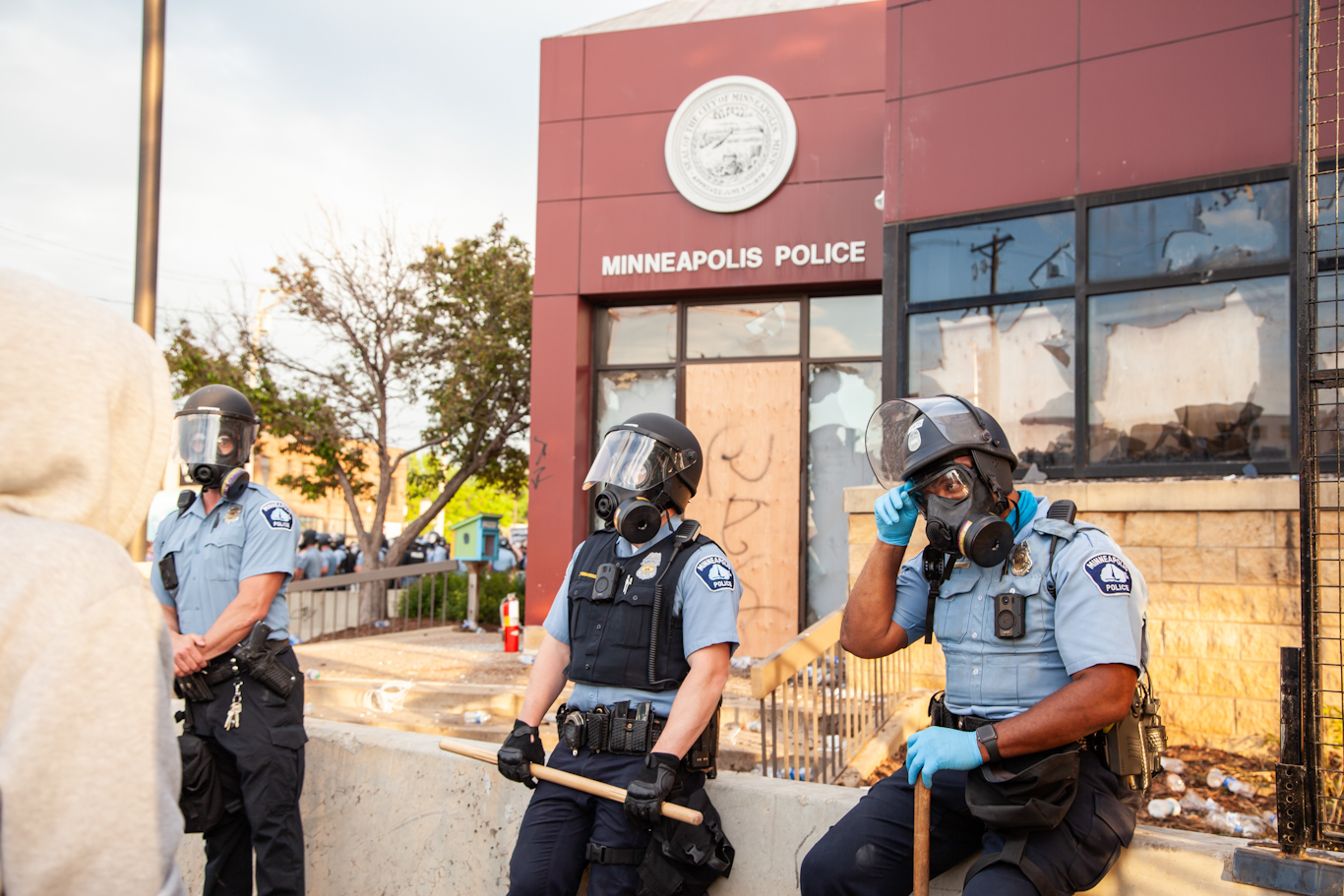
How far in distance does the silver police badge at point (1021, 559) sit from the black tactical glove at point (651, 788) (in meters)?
1.17

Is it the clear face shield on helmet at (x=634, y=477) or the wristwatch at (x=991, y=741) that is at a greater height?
the clear face shield on helmet at (x=634, y=477)

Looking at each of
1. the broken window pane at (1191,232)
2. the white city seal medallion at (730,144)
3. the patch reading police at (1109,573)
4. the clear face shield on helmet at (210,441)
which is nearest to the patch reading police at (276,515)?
the clear face shield on helmet at (210,441)

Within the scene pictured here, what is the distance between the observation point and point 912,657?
7.46 metres

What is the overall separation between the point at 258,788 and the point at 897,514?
2545 millimetres

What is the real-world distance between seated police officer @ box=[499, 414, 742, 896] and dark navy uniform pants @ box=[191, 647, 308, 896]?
1.01 metres

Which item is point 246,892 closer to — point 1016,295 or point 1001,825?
point 1001,825

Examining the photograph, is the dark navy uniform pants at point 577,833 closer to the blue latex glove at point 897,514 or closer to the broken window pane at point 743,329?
the blue latex glove at point 897,514

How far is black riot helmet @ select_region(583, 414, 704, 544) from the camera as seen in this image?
11.3 ft

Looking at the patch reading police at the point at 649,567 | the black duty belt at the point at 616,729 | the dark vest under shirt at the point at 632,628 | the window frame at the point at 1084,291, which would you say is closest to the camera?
the black duty belt at the point at 616,729

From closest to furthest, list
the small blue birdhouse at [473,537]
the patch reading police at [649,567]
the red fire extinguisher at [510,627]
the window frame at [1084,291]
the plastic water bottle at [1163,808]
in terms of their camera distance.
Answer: the patch reading police at [649,567] → the plastic water bottle at [1163,808] → the window frame at [1084,291] → the red fire extinguisher at [510,627] → the small blue birdhouse at [473,537]

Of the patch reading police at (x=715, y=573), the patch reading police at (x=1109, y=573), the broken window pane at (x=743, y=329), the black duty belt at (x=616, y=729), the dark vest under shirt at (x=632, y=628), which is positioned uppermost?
the broken window pane at (x=743, y=329)

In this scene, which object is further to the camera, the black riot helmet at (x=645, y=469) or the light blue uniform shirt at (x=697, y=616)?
the black riot helmet at (x=645, y=469)

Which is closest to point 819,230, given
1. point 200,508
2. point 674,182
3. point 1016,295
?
point 674,182

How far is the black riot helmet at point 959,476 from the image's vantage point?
9.14 ft
